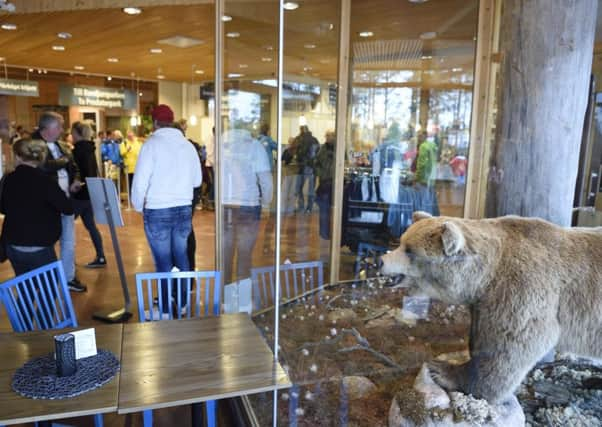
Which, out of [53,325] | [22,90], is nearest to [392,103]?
[53,325]

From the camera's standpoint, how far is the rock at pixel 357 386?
2.01 metres

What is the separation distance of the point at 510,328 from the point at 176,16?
4.79 meters

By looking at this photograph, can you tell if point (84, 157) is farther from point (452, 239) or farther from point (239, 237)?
point (452, 239)

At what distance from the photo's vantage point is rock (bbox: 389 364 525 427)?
1.47 m

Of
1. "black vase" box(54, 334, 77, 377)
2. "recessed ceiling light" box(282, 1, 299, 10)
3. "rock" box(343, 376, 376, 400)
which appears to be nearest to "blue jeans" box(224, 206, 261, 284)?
"recessed ceiling light" box(282, 1, 299, 10)

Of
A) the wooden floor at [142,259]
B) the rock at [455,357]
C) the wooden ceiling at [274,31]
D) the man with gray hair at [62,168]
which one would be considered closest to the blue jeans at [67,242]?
the man with gray hair at [62,168]

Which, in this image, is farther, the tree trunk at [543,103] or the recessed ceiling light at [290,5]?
the recessed ceiling light at [290,5]

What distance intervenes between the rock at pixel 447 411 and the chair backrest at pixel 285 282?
0.84 m

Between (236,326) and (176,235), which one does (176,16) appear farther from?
(236,326)

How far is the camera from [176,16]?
16.4 feet

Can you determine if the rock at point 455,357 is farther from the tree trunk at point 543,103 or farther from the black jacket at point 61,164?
the black jacket at point 61,164

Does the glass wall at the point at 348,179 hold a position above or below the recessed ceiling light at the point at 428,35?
below

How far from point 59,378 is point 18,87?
8.92 metres

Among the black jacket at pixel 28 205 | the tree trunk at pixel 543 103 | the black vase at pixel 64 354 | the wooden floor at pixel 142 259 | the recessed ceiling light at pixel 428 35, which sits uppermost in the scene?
the recessed ceiling light at pixel 428 35
